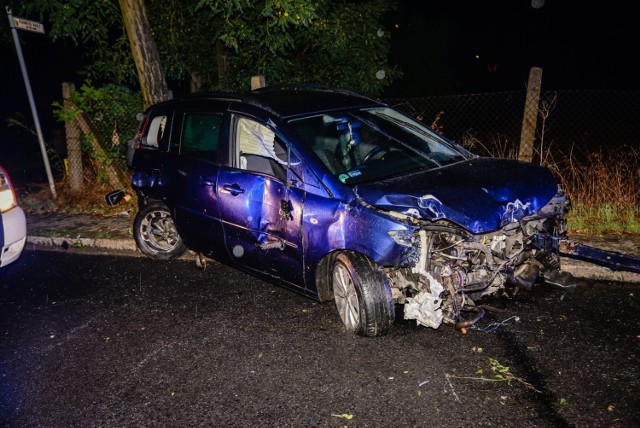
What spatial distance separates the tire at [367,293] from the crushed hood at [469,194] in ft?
1.65

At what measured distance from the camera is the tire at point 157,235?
605 cm

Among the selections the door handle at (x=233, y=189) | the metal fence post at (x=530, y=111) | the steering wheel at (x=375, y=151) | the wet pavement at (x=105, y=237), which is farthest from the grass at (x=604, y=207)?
the door handle at (x=233, y=189)

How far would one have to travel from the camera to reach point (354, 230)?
383 centimetres

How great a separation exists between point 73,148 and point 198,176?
203 inches

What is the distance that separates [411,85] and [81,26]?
16.5m

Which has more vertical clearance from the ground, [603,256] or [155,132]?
[155,132]

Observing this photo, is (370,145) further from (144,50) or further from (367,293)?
(144,50)

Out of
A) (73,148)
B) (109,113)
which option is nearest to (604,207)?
(109,113)

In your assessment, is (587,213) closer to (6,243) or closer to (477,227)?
(477,227)

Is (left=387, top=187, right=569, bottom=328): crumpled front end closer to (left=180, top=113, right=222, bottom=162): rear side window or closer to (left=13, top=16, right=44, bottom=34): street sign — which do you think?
(left=180, top=113, right=222, bottom=162): rear side window

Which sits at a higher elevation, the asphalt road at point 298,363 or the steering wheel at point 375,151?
the steering wheel at point 375,151

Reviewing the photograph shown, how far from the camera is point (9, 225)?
5074mm

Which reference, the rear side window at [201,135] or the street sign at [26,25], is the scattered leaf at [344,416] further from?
the street sign at [26,25]

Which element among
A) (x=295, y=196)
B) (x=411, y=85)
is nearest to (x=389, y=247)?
(x=295, y=196)
